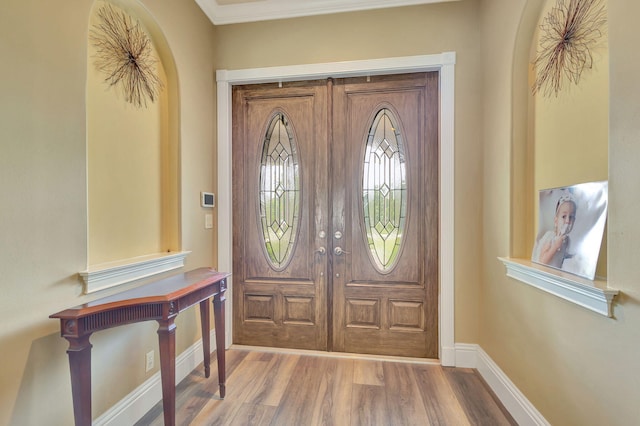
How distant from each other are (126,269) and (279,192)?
1355 millimetres

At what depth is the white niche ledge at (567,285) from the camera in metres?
1.13

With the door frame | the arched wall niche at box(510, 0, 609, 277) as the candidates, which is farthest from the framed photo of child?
the door frame

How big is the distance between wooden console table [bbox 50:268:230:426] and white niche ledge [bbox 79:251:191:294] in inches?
4.1

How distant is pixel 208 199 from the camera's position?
2.55 meters

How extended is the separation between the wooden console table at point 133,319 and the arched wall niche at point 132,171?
0.24 metres

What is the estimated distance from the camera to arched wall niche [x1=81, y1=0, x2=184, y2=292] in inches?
62.8

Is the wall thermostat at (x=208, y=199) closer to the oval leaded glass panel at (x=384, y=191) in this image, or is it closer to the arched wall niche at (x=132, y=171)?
the arched wall niche at (x=132, y=171)

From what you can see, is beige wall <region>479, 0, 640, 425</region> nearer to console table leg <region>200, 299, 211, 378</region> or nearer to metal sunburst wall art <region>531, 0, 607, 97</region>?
metal sunburst wall art <region>531, 0, 607, 97</region>

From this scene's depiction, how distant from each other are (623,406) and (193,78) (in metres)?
3.09

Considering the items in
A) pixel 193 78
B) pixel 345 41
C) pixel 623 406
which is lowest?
pixel 623 406

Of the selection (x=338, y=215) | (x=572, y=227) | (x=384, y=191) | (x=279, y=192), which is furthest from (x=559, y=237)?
(x=279, y=192)

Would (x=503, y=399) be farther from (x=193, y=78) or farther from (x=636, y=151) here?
(x=193, y=78)

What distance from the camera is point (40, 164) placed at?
1.27 meters

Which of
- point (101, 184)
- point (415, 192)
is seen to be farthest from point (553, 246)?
point (101, 184)
